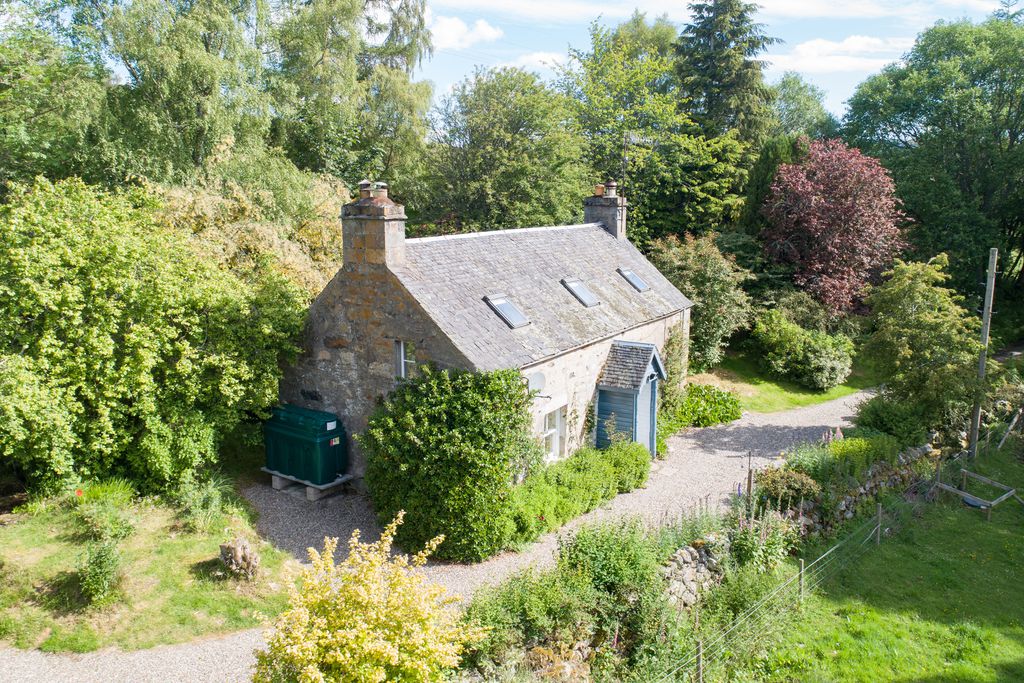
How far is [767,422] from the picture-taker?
2505cm

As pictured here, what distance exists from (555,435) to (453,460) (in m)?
4.46

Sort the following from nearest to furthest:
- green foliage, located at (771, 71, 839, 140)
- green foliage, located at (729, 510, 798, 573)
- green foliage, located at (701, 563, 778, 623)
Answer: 1. green foliage, located at (701, 563, 778, 623)
2. green foliage, located at (729, 510, 798, 573)
3. green foliage, located at (771, 71, 839, 140)

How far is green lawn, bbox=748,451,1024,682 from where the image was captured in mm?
12453

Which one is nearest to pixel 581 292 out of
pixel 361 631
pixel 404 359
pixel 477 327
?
pixel 477 327

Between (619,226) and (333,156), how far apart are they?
58.8 feet

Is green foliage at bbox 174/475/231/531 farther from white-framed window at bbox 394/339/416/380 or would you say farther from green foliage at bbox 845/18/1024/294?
green foliage at bbox 845/18/1024/294

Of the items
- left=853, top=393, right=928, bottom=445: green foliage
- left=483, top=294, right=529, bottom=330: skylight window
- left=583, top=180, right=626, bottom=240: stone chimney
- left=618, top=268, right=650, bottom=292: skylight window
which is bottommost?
left=853, top=393, right=928, bottom=445: green foliage

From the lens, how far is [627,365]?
64.3 feet

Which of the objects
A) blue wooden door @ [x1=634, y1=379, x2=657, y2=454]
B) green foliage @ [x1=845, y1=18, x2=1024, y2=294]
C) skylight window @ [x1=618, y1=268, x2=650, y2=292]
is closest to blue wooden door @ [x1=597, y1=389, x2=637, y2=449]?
blue wooden door @ [x1=634, y1=379, x2=657, y2=454]

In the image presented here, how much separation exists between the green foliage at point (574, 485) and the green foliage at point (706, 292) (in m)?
10.6

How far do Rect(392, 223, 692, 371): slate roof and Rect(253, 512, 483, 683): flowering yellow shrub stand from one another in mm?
6761

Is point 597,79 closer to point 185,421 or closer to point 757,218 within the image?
point 757,218

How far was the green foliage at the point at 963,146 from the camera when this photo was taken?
34812mm

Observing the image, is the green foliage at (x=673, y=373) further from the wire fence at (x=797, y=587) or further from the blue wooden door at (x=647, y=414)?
the wire fence at (x=797, y=587)
